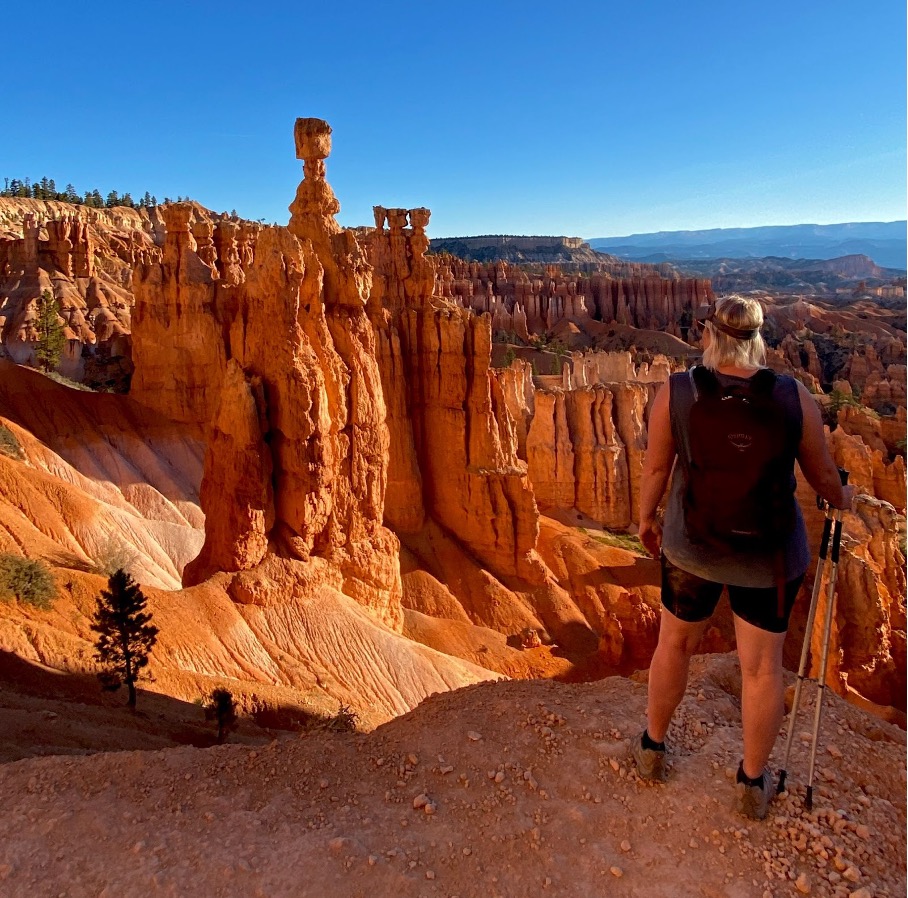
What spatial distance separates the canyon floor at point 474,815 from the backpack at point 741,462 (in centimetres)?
205

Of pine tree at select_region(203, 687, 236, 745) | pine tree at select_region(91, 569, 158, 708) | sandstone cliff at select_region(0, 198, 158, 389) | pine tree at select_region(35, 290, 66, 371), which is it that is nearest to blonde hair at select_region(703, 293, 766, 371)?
pine tree at select_region(203, 687, 236, 745)

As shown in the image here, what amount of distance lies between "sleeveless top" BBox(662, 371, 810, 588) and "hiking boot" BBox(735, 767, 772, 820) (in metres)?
1.45

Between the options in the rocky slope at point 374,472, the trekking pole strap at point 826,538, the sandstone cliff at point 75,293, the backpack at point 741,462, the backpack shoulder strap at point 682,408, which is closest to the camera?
the backpack at point 741,462

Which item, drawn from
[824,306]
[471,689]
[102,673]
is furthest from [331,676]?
[824,306]

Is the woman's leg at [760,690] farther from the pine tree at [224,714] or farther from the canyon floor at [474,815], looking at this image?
the pine tree at [224,714]

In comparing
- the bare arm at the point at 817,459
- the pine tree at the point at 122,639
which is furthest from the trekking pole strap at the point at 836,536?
the pine tree at the point at 122,639

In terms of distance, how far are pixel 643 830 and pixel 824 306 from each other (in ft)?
413

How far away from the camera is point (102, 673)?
475 inches

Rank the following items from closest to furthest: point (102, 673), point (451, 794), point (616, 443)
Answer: point (451, 794)
point (102, 673)
point (616, 443)

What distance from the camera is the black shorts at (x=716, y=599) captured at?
4363 mm

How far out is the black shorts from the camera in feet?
14.3

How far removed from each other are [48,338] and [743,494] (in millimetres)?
44951

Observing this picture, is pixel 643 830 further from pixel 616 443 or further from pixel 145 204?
pixel 145 204

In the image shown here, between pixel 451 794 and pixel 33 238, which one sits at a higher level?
pixel 33 238
